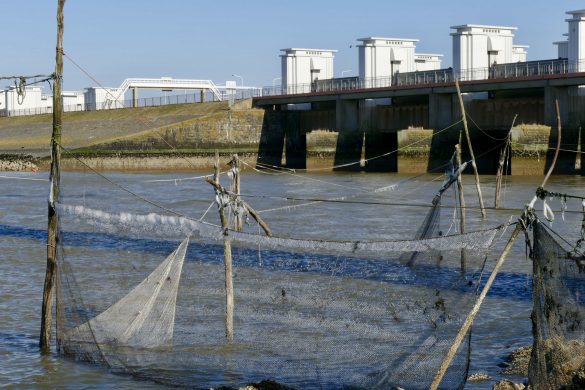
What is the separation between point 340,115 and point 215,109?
10.7 meters

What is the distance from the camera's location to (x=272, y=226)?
29875 mm

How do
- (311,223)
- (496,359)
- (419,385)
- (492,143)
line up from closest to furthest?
(419,385) → (496,359) → (311,223) → (492,143)

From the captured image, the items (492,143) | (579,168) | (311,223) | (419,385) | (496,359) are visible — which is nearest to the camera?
(419,385)

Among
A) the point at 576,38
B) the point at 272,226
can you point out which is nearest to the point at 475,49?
the point at 576,38

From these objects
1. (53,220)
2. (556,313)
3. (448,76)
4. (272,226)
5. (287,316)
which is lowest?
(272,226)

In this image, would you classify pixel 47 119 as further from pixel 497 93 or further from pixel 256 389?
pixel 256 389

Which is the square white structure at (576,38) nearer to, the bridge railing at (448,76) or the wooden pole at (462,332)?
the bridge railing at (448,76)

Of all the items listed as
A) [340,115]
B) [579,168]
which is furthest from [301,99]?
[579,168]

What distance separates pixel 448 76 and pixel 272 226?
31.9 metres

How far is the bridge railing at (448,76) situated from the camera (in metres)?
53.7

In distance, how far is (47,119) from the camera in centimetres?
8206

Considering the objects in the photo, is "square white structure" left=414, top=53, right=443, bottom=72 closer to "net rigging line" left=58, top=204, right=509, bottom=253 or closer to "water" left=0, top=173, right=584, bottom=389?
"water" left=0, top=173, right=584, bottom=389

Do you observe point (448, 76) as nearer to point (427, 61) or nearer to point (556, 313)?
point (427, 61)

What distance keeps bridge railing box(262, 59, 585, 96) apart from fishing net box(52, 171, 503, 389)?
130 feet
